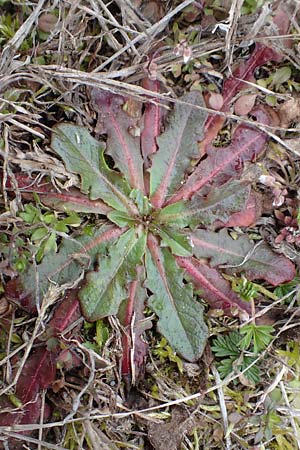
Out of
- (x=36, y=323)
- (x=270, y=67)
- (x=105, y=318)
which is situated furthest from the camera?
(x=270, y=67)

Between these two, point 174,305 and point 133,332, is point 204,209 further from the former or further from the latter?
point 133,332

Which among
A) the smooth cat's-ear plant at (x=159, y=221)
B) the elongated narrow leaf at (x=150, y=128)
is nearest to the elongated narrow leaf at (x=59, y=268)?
the smooth cat's-ear plant at (x=159, y=221)

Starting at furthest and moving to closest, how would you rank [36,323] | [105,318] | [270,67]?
[270,67] < [105,318] < [36,323]

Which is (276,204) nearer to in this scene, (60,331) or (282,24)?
(282,24)

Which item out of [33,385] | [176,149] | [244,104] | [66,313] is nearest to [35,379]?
→ [33,385]

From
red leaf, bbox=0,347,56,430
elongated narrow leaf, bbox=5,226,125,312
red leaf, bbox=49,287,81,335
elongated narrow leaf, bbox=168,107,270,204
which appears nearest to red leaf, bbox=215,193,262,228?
elongated narrow leaf, bbox=168,107,270,204

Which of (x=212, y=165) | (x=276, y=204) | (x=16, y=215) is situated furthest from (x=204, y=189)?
(x=16, y=215)
